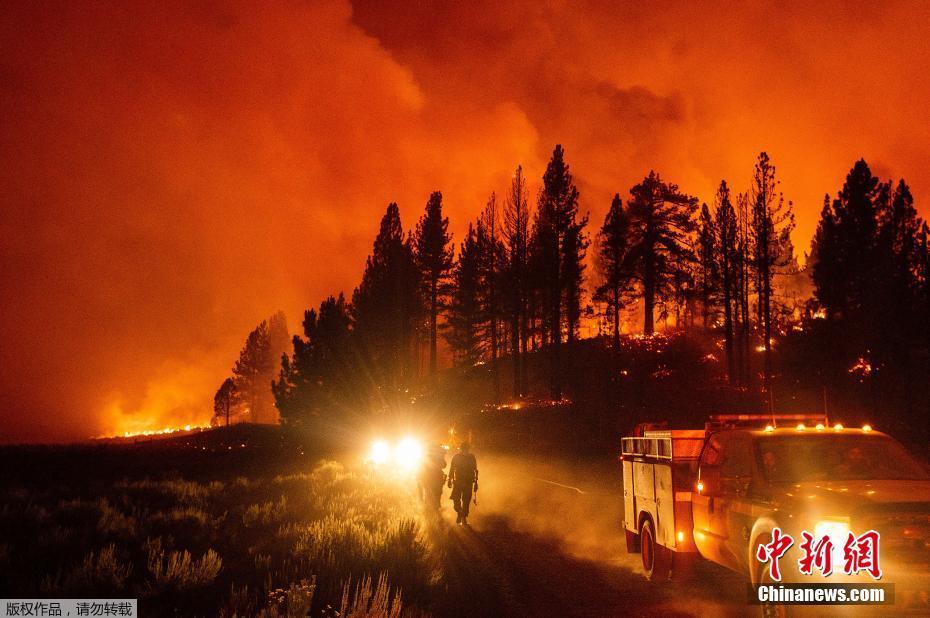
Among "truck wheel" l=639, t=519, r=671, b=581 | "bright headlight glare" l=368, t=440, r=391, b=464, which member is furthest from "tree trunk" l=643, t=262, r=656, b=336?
"truck wheel" l=639, t=519, r=671, b=581

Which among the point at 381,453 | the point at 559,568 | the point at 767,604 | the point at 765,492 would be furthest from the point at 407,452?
the point at 767,604

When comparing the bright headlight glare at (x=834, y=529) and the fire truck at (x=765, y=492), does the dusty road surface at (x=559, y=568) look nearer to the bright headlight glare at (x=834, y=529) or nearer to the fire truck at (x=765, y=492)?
the fire truck at (x=765, y=492)

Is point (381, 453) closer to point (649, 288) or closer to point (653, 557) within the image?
point (653, 557)

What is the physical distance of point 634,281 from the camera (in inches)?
2203

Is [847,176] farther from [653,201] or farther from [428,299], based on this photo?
[428,299]

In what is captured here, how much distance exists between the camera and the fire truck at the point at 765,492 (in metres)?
5.92

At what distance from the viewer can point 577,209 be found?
48625 mm

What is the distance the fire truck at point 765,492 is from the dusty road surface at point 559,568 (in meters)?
0.61

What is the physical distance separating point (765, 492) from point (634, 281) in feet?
165

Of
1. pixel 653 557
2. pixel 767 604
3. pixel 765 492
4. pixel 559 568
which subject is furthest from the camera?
pixel 559 568

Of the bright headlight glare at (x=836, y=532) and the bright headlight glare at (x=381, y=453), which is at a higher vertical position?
the bright headlight glare at (x=836, y=532)

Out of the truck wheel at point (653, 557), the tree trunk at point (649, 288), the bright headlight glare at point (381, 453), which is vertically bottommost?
the bright headlight glare at point (381, 453)

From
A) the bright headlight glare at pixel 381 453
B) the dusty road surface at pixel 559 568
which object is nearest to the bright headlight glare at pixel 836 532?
the dusty road surface at pixel 559 568

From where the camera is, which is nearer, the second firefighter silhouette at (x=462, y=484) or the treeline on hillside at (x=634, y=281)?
the second firefighter silhouette at (x=462, y=484)
